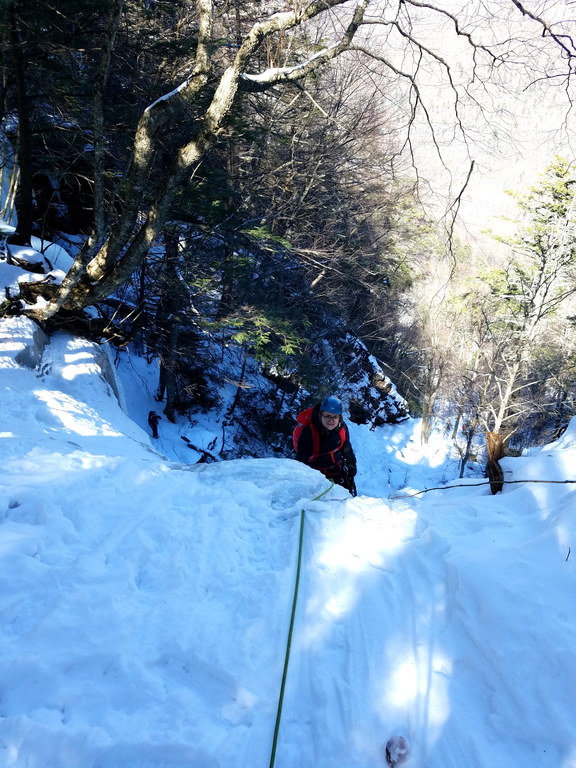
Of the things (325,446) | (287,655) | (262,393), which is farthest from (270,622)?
(262,393)

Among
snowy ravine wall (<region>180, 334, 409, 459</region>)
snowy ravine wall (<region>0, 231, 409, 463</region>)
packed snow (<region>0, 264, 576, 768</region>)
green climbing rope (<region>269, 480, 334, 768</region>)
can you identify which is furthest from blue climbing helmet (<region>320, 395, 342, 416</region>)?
snowy ravine wall (<region>180, 334, 409, 459</region>)

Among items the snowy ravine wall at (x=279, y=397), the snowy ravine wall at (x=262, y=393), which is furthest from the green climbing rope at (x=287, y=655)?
the snowy ravine wall at (x=279, y=397)

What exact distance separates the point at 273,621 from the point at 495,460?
276 centimetres

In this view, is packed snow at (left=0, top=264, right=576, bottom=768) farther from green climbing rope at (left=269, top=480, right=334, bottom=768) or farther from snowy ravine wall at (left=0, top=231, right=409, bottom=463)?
snowy ravine wall at (left=0, top=231, right=409, bottom=463)

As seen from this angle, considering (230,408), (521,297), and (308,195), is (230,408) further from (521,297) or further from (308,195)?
(521,297)

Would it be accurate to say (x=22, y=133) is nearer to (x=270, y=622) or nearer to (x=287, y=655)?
(x=270, y=622)

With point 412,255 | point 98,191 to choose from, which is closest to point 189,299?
point 98,191

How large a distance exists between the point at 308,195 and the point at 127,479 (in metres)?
14.6

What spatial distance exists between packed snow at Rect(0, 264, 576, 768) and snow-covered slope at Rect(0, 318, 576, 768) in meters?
0.01

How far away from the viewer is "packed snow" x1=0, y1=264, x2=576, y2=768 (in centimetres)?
190

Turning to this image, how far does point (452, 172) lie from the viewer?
4.77 metres

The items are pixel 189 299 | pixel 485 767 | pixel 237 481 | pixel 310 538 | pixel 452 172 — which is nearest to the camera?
pixel 485 767

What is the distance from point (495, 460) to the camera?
13.8 feet

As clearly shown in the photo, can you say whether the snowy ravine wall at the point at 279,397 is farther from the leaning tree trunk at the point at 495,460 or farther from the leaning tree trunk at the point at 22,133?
the leaning tree trunk at the point at 495,460
